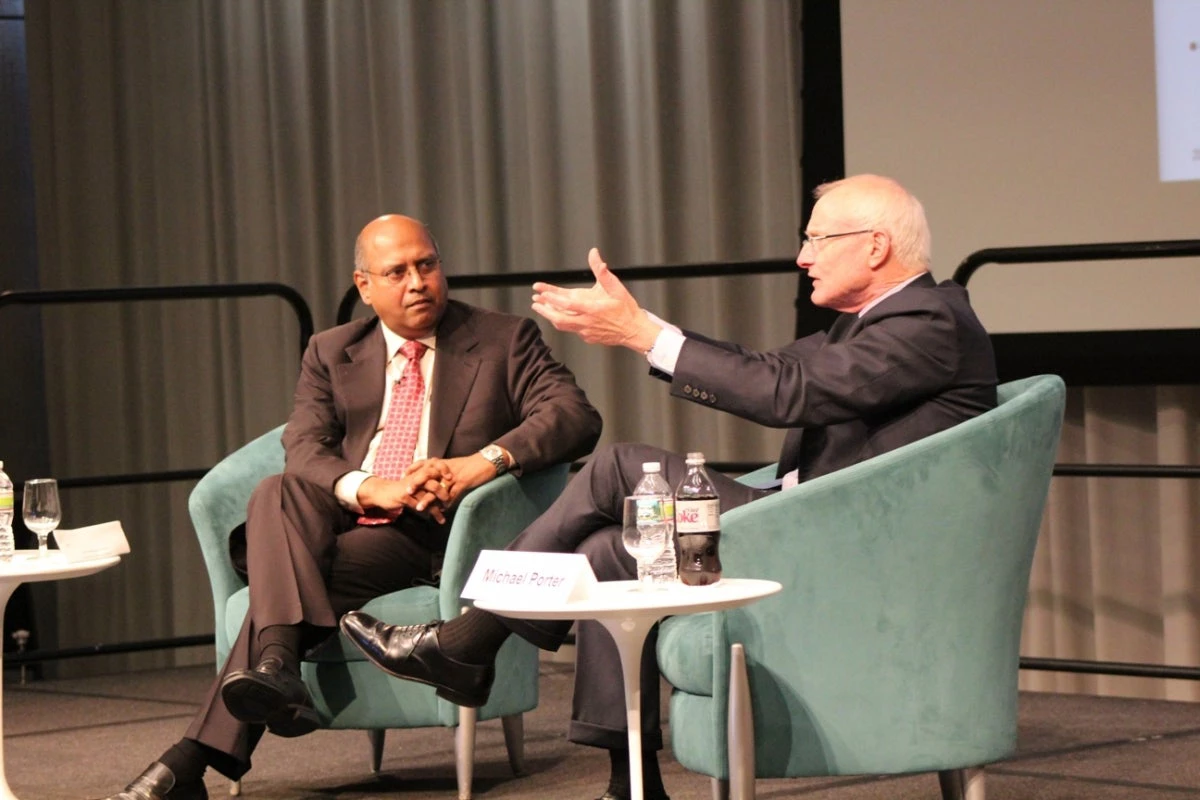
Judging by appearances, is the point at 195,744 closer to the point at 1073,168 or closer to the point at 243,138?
the point at 1073,168

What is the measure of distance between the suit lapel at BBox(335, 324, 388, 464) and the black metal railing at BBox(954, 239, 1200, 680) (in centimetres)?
137

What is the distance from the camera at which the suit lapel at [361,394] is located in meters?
3.46

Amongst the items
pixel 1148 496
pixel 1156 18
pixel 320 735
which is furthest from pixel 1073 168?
pixel 320 735

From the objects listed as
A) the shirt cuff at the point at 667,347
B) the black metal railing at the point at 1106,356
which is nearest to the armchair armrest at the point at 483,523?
the shirt cuff at the point at 667,347

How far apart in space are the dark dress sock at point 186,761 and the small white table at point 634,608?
980 millimetres

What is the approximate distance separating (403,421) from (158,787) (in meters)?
0.94

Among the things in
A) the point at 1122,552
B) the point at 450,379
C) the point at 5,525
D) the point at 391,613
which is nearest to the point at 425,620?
the point at 391,613

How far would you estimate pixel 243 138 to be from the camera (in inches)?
233

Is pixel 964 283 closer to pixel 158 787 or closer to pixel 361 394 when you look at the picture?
pixel 361 394

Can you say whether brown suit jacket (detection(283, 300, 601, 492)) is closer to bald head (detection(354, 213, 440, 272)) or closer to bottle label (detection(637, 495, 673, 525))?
bald head (detection(354, 213, 440, 272))

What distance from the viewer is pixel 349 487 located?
3258 millimetres

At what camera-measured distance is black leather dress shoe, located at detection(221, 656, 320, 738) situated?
2797mm

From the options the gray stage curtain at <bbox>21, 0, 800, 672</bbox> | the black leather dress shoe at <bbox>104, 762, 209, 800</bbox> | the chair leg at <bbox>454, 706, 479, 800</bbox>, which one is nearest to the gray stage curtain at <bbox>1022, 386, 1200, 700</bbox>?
the gray stage curtain at <bbox>21, 0, 800, 672</bbox>

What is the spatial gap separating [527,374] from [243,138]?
2.85 metres
